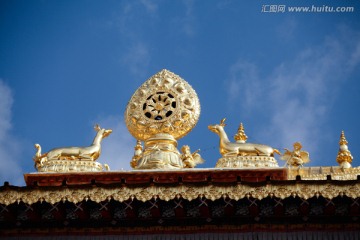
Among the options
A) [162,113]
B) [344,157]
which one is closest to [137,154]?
[162,113]

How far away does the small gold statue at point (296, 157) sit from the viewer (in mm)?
19234

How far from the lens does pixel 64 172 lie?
18984 mm

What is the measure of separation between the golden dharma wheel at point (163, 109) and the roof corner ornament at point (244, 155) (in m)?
1.06

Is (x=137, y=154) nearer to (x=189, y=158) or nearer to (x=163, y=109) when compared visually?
(x=163, y=109)

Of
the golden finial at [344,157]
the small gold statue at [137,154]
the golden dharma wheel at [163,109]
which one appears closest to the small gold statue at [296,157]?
the golden finial at [344,157]

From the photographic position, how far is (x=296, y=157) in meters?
19.3

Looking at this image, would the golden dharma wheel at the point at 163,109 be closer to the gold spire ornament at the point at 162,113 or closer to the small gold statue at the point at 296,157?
the gold spire ornament at the point at 162,113

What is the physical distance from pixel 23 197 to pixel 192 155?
16.5 feet

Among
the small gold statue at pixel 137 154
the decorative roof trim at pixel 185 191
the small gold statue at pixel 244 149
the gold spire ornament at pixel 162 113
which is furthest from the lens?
the small gold statue at pixel 137 154

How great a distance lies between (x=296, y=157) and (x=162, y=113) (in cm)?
320

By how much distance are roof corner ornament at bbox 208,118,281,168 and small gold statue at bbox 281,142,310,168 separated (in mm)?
211

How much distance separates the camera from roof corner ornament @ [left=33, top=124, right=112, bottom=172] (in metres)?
19.3

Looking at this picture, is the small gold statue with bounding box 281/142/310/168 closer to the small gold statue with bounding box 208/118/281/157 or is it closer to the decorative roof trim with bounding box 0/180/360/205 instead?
the small gold statue with bounding box 208/118/281/157

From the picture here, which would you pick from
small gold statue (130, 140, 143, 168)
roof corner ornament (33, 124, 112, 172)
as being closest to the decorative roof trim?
roof corner ornament (33, 124, 112, 172)
